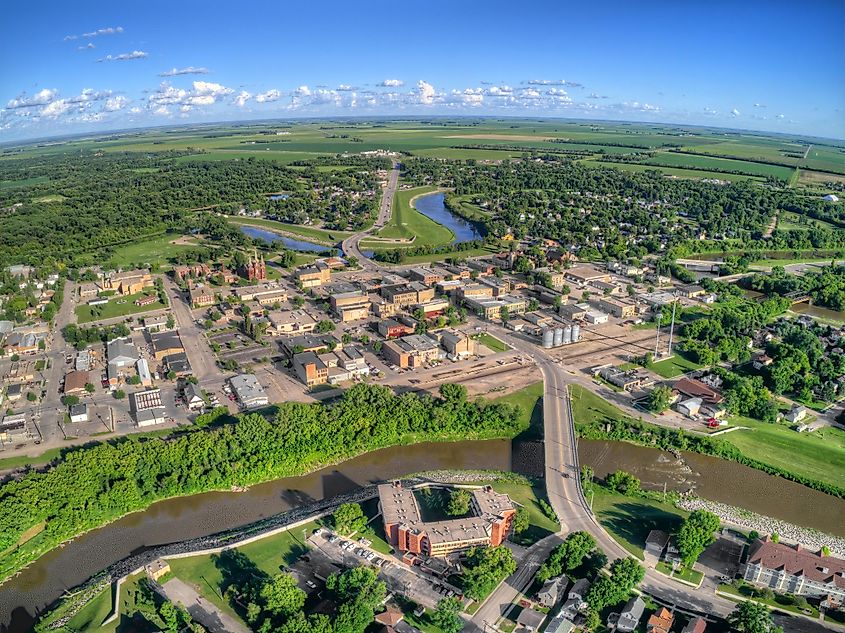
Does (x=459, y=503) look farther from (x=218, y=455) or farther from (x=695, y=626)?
(x=218, y=455)

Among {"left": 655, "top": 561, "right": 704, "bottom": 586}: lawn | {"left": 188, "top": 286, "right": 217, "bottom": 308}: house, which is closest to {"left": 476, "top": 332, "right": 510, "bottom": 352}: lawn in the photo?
{"left": 655, "top": 561, "right": 704, "bottom": 586}: lawn

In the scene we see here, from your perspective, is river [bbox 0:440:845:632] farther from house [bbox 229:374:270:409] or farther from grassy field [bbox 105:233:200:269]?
grassy field [bbox 105:233:200:269]

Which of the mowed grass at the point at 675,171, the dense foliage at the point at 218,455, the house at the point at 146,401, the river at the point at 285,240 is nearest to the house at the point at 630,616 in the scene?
Result: the dense foliage at the point at 218,455

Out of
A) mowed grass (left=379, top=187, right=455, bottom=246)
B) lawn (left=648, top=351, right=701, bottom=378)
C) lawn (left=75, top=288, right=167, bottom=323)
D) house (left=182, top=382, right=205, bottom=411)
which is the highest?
mowed grass (left=379, top=187, right=455, bottom=246)

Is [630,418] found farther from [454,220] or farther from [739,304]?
[454,220]

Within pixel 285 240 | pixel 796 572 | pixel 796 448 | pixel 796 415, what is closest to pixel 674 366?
pixel 796 415

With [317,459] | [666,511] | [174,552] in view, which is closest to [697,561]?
[666,511]
